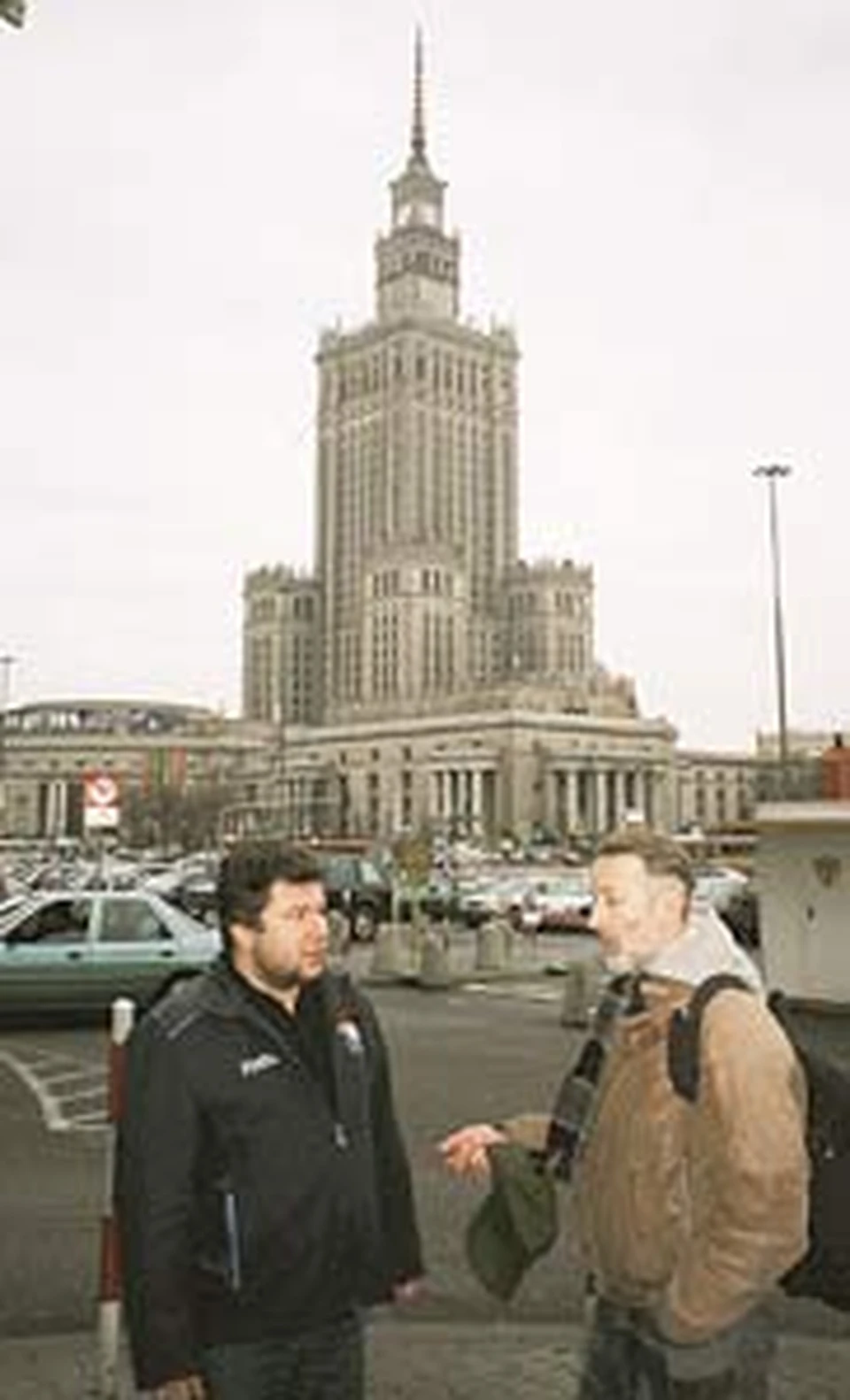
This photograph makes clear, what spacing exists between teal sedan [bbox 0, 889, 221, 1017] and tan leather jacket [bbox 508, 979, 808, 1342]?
1560 cm

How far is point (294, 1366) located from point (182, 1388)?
0.31 metres

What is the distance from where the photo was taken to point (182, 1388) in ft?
11.7

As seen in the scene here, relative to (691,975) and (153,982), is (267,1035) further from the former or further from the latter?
(153,982)

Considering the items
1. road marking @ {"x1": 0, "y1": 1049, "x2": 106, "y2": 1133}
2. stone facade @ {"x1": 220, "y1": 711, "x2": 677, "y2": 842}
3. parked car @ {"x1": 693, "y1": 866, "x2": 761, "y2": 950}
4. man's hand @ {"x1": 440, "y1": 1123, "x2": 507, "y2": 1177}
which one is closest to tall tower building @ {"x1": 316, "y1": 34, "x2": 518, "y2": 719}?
stone facade @ {"x1": 220, "y1": 711, "x2": 677, "y2": 842}

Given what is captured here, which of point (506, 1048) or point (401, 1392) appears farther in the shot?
point (506, 1048)

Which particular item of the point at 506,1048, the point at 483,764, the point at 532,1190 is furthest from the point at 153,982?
the point at 483,764

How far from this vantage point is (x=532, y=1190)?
13.6 feet

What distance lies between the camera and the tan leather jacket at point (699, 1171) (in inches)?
136

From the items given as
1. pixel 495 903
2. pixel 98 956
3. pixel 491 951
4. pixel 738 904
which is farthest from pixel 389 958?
pixel 495 903

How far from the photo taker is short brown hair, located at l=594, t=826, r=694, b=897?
13.2 ft

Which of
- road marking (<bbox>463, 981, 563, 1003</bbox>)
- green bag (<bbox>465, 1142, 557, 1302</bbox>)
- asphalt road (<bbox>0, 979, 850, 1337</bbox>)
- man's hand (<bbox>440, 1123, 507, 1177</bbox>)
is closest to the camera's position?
green bag (<bbox>465, 1142, 557, 1302</bbox>)

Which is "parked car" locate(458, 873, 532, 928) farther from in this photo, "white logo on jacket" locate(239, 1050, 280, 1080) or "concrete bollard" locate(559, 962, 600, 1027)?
"white logo on jacket" locate(239, 1050, 280, 1080)

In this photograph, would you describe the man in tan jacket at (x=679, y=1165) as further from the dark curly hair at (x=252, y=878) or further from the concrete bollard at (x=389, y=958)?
the concrete bollard at (x=389, y=958)

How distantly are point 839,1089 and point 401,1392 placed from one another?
9.67 feet
